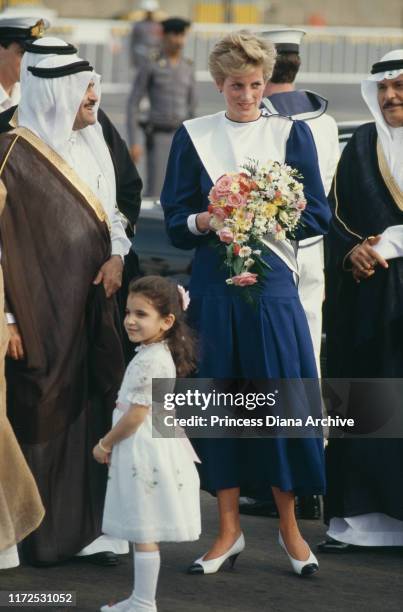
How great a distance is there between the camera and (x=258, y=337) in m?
5.98

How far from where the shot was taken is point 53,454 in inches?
243

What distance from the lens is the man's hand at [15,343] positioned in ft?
19.5

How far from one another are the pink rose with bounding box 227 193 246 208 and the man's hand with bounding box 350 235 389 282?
0.85m

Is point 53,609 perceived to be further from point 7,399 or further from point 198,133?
point 198,133

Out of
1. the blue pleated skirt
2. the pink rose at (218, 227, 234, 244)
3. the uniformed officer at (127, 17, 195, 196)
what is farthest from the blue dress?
the uniformed officer at (127, 17, 195, 196)

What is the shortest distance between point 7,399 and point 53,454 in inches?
11.4

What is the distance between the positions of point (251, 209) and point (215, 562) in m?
1.38

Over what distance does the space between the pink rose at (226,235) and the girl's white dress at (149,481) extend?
0.56m

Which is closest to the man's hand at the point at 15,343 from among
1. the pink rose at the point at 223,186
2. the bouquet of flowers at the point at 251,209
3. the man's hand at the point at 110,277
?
the man's hand at the point at 110,277

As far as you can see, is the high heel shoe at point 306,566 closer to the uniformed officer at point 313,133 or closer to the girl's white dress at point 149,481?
the girl's white dress at point 149,481

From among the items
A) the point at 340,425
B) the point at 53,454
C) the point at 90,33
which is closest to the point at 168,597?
the point at 53,454

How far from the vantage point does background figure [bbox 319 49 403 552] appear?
645 cm

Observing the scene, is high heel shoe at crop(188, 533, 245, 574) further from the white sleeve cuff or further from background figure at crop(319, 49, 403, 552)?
the white sleeve cuff

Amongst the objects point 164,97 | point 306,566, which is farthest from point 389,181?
point 164,97
